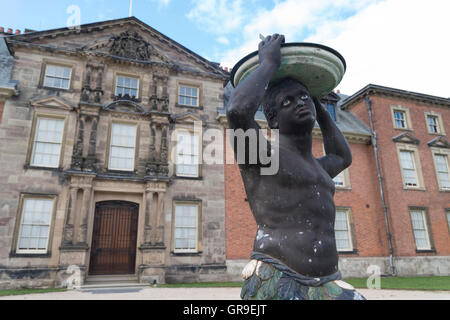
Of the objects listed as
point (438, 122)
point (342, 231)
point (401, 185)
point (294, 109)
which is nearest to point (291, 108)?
point (294, 109)

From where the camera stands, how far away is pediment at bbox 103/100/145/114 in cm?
1350

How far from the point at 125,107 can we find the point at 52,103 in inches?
115

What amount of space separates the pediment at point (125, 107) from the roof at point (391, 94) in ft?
43.2

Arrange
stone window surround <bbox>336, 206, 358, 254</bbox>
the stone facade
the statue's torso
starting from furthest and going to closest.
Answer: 1. stone window surround <bbox>336, 206, 358, 254</bbox>
2. the stone facade
3. the statue's torso

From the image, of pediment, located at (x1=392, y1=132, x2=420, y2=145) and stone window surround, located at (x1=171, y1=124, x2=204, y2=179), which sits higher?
pediment, located at (x1=392, y1=132, x2=420, y2=145)

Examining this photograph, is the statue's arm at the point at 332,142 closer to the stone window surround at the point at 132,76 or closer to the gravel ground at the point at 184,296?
the gravel ground at the point at 184,296

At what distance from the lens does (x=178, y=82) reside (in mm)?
15039

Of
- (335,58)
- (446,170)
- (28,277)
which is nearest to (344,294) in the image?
(335,58)

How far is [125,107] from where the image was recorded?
1373 cm

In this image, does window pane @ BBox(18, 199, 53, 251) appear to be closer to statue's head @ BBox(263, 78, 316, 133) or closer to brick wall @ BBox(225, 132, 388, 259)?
brick wall @ BBox(225, 132, 388, 259)

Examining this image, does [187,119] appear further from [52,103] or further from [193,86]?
[52,103]

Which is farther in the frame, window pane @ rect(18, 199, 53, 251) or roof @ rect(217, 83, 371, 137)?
roof @ rect(217, 83, 371, 137)

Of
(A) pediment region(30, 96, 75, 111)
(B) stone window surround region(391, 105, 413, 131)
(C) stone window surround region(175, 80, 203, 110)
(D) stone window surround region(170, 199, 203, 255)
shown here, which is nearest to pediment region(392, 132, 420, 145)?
(B) stone window surround region(391, 105, 413, 131)

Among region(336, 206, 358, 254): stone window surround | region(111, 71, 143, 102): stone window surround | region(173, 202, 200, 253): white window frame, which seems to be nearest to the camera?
region(173, 202, 200, 253): white window frame
